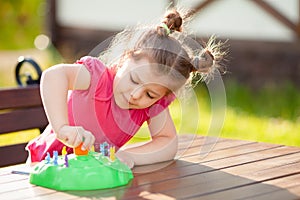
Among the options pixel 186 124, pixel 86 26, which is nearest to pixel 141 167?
pixel 186 124

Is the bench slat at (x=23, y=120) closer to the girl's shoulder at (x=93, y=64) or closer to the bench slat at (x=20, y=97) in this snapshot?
the bench slat at (x=20, y=97)

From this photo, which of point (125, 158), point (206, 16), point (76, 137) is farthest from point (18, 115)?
point (206, 16)

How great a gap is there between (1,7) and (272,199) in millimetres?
12092

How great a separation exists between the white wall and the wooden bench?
2726 millimetres

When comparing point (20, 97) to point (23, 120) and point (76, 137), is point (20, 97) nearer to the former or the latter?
point (23, 120)

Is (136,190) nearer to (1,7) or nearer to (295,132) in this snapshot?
(295,132)

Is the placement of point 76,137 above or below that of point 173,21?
below

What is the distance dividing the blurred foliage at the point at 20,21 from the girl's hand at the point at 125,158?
1067 centimetres

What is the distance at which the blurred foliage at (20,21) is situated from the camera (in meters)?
13.6

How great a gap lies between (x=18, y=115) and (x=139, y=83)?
1.28 meters

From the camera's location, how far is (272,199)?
7.80ft

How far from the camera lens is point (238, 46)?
763cm

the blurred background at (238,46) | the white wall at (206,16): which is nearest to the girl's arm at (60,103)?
the blurred background at (238,46)

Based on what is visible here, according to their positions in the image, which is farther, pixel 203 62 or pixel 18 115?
pixel 18 115
